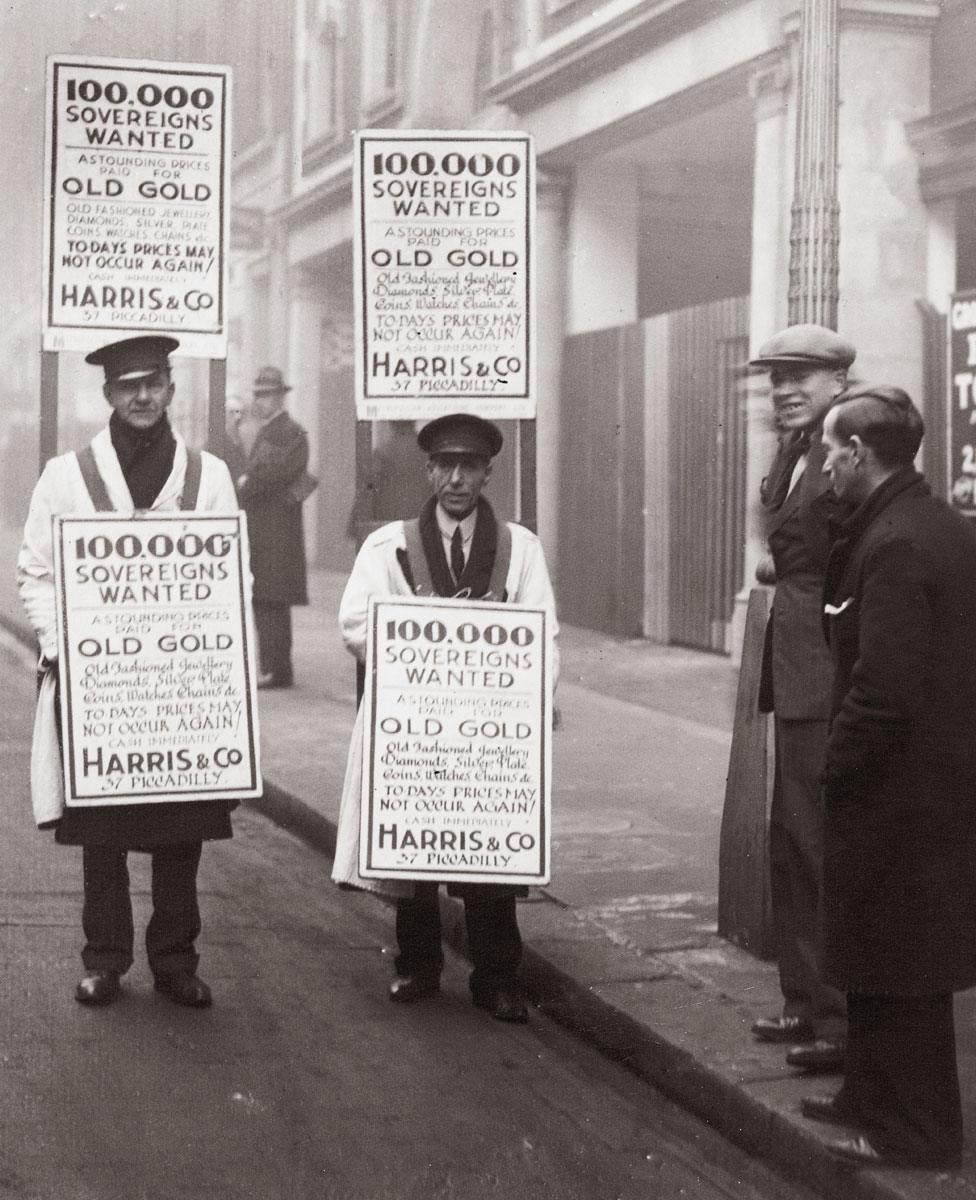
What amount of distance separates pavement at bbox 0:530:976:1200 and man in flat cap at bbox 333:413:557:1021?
24 centimetres

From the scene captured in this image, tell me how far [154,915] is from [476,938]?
964 mm

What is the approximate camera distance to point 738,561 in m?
13.6

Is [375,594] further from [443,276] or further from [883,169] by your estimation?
[883,169]

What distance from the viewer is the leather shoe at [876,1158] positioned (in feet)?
13.5

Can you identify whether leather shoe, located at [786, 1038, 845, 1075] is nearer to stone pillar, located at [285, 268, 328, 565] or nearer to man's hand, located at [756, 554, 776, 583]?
man's hand, located at [756, 554, 776, 583]

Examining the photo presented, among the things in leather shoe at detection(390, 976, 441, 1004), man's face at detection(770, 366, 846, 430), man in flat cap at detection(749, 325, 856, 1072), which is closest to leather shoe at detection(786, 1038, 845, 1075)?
man in flat cap at detection(749, 325, 856, 1072)

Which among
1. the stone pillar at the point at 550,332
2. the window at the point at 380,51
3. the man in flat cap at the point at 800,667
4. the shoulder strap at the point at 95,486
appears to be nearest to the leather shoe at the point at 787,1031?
Result: the man in flat cap at the point at 800,667

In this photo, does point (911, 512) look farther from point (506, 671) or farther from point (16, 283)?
point (16, 283)

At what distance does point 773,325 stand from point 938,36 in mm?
2077

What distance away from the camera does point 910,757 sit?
160 inches

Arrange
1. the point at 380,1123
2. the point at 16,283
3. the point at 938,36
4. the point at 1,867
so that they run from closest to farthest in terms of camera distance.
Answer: the point at 380,1123, the point at 1,867, the point at 938,36, the point at 16,283

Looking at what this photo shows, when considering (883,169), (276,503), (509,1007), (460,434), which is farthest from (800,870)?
(276,503)

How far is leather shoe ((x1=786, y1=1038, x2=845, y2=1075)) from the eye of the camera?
4.78 m

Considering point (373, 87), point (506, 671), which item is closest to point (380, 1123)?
point (506, 671)
